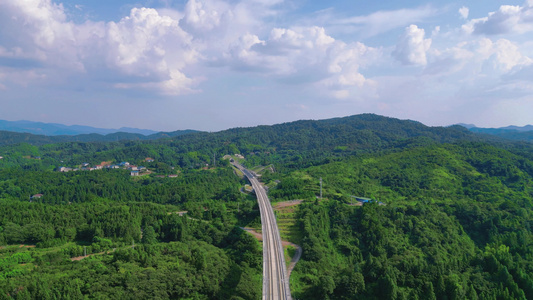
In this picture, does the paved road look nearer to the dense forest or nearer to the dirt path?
the dirt path

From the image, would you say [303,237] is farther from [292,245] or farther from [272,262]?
[272,262]

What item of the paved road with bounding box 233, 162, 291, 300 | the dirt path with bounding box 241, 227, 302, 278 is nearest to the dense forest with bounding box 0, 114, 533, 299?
the dirt path with bounding box 241, 227, 302, 278

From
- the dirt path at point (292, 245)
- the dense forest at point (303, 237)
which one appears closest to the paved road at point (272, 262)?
the dirt path at point (292, 245)

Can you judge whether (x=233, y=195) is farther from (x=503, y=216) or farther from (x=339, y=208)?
(x=503, y=216)

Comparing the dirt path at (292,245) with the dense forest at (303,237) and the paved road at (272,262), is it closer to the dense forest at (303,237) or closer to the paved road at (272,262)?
the dense forest at (303,237)

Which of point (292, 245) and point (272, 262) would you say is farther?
point (292, 245)

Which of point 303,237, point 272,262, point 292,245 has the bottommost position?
point 292,245

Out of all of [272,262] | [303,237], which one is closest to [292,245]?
[303,237]
